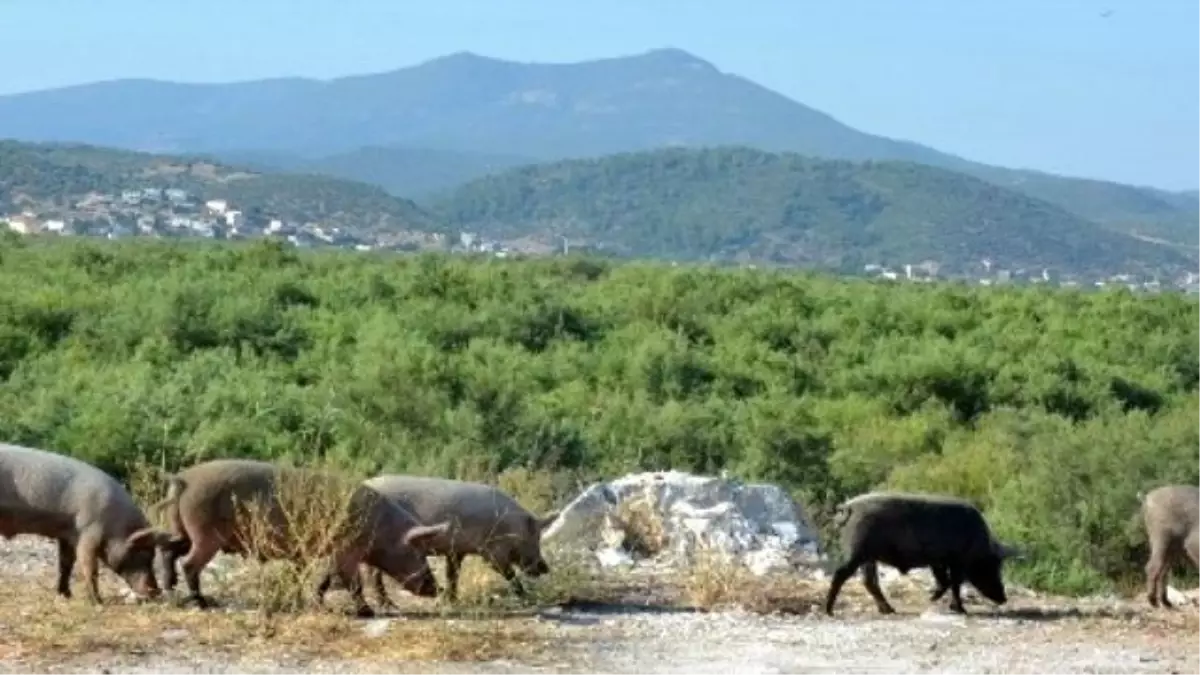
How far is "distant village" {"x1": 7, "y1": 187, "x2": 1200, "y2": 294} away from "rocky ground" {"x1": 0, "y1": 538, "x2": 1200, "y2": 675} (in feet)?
217

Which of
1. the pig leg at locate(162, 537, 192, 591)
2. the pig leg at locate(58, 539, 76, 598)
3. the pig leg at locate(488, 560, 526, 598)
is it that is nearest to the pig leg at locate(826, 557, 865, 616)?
the pig leg at locate(488, 560, 526, 598)

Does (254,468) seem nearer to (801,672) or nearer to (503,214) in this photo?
(801,672)

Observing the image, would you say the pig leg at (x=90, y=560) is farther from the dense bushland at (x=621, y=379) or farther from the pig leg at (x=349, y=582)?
the dense bushland at (x=621, y=379)

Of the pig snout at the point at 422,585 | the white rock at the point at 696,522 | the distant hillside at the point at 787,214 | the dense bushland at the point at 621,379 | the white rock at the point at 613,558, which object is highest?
the pig snout at the point at 422,585

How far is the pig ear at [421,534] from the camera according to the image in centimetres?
1178

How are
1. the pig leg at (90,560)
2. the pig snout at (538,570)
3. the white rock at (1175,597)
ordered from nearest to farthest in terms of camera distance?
the pig leg at (90,560) < the pig snout at (538,570) < the white rock at (1175,597)

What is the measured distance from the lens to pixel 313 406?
2127cm

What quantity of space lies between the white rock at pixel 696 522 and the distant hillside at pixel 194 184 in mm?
85420

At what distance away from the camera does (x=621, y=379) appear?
1107 inches

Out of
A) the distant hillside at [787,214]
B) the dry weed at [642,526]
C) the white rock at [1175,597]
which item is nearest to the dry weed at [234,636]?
the dry weed at [642,526]

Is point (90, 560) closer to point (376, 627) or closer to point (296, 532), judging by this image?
point (296, 532)

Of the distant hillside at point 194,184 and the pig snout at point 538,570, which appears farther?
the distant hillside at point 194,184

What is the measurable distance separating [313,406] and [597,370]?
26.7ft

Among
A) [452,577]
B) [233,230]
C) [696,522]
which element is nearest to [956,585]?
[696,522]
